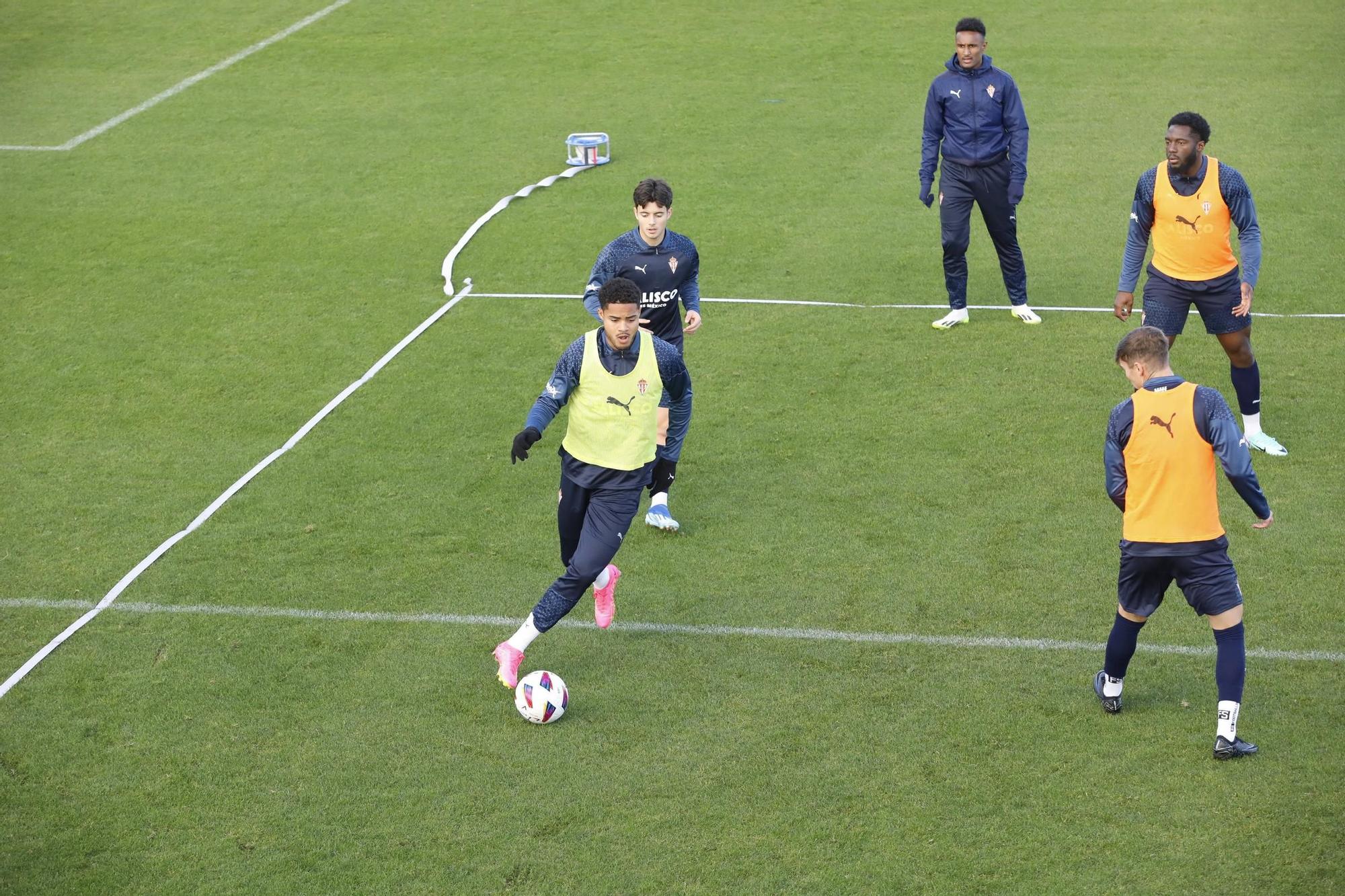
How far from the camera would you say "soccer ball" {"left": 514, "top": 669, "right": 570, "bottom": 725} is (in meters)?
7.52

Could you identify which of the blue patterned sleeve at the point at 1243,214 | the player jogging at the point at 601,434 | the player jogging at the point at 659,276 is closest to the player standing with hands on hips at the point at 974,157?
the blue patterned sleeve at the point at 1243,214

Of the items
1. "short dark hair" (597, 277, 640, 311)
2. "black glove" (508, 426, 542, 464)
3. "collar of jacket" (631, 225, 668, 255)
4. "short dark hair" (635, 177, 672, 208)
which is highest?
"short dark hair" (635, 177, 672, 208)

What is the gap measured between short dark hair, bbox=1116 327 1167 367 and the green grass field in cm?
195

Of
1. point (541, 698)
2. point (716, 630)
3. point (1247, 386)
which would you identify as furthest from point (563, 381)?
point (1247, 386)

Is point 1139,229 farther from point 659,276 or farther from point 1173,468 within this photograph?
point 1173,468

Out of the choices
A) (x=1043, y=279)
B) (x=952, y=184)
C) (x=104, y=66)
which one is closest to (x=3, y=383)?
(x=952, y=184)

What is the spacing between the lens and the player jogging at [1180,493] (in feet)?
22.4

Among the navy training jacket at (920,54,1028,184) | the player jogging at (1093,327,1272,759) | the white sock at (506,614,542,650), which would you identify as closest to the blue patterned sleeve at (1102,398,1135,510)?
the player jogging at (1093,327,1272,759)

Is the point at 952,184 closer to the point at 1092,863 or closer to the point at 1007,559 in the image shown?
the point at 1007,559

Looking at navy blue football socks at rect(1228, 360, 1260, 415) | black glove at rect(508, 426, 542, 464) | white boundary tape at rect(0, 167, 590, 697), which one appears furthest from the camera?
navy blue football socks at rect(1228, 360, 1260, 415)

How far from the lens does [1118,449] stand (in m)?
7.07

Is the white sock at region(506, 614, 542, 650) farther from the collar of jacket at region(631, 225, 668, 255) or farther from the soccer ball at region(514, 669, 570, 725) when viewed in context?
the collar of jacket at region(631, 225, 668, 255)

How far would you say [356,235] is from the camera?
1620 centimetres

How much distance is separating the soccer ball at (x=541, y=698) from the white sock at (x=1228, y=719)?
3.34 m
